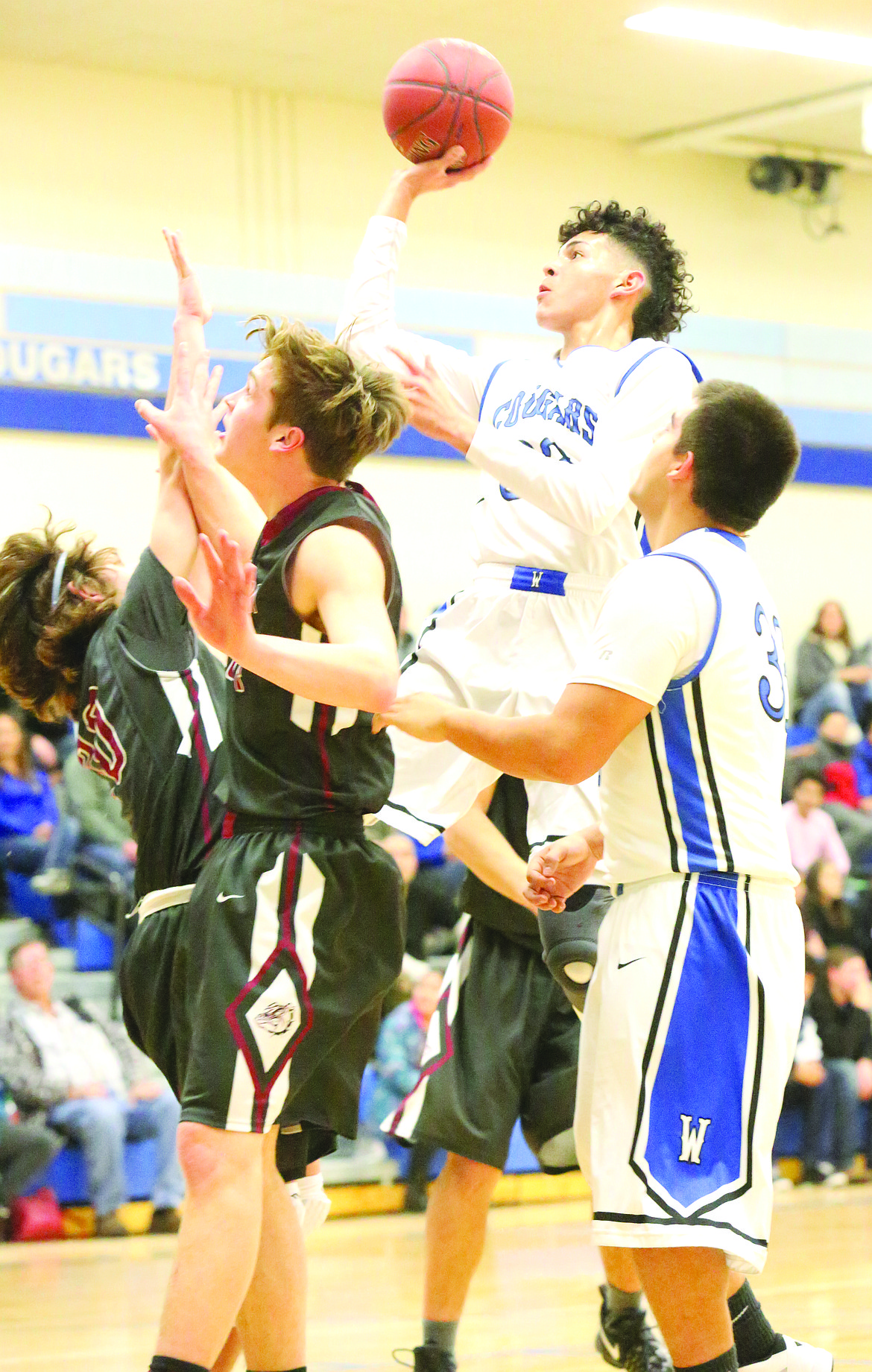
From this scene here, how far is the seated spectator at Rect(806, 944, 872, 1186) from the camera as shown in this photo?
907 centimetres

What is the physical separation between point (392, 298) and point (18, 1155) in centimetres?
455

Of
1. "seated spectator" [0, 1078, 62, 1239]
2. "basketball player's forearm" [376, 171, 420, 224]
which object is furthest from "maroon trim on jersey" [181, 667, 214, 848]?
"seated spectator" [0, 1078, 62, 1239]

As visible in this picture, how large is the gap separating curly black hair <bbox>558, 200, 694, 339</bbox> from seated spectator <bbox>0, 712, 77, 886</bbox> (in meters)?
4.66

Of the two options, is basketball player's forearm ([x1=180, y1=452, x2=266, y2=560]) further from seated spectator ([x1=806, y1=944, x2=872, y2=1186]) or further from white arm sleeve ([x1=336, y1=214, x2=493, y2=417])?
seated spectator ([x1=806, y1=944, x2=872, y2=1186])

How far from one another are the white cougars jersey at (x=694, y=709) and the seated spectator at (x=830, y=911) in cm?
683

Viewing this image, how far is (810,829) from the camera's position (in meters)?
10.0

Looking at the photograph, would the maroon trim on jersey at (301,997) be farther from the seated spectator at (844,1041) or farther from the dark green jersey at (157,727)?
the seated spectator at (844,1041)

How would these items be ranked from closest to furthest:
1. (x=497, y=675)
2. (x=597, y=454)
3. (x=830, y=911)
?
1. (x=597, y=454)
2. (x=497, y=675)
3. (x=830, y=911)

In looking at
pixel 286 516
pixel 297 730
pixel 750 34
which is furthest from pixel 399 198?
pixel 750 34

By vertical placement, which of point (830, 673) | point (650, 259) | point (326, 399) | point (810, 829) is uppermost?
point (650, 259)

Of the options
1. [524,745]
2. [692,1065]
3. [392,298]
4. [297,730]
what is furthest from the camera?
[392,298]

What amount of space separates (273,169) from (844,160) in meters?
4.38

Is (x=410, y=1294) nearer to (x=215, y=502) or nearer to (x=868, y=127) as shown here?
(x=215, y=502)

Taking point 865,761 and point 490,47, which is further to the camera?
point 865,761
